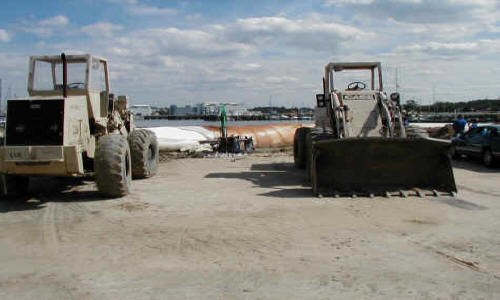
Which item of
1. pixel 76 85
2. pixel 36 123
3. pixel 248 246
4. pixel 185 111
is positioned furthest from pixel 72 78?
pixel 185 111

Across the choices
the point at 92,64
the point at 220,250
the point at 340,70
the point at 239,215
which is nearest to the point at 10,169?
the point at 92,64

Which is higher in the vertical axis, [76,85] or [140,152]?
[76,85]

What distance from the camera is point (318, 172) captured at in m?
10.4

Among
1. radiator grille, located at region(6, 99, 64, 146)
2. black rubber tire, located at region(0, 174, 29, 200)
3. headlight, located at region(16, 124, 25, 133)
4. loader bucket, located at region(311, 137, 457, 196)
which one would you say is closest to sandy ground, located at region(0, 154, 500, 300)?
black rubber tire, located at region(0, 174, 29, 200)

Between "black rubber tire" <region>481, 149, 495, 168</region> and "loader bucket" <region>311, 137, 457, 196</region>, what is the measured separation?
226 inches

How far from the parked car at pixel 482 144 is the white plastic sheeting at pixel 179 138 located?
9866mm

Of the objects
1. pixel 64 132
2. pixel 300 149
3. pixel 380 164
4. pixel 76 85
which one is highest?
pixel 76 85

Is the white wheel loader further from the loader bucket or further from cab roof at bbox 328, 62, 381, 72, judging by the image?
cab roof at bbox 328, 62, 381, 72

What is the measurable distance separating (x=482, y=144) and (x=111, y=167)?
11.6 meters

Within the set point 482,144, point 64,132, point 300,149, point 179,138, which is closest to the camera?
point 64,132

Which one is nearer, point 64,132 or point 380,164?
point 64,132

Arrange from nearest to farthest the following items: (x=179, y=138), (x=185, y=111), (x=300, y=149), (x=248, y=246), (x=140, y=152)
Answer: (x=248, y=246) < (x=140, y=152) < (x=300, y=149) < (x=179, y=138) < (x=185, y=111)

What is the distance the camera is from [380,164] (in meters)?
10.3

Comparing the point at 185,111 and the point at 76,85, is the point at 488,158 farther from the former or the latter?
the point at 185,111
